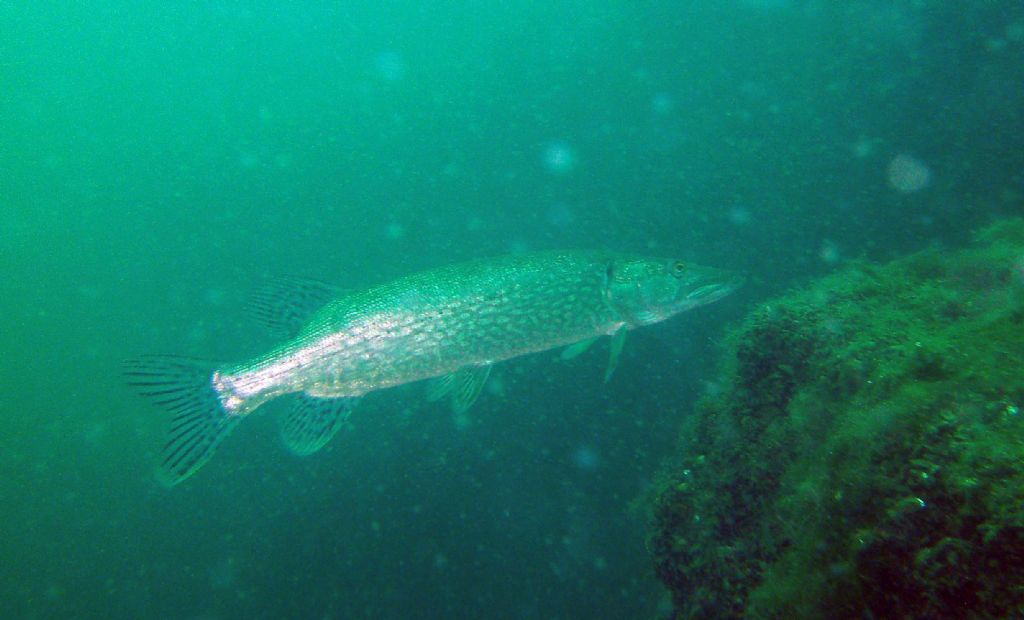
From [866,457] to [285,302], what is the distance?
17.2 feet

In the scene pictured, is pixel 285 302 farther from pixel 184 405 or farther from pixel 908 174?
pixel 908 174

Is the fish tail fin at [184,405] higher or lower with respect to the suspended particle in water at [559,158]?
higher

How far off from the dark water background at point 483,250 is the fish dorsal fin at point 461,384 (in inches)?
96.2

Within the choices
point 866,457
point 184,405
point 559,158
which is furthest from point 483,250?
point 866,457

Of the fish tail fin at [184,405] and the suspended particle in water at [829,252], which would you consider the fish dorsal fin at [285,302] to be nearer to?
the fish tail fin at [184,405]

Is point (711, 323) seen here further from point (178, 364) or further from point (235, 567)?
point (235, 567)

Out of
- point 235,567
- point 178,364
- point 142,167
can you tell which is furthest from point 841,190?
point 142,167

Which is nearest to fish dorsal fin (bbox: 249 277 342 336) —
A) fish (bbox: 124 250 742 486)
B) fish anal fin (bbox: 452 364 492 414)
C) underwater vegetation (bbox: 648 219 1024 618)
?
fish (bbox: 124 250 742 486)

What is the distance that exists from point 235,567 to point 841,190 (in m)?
13.8

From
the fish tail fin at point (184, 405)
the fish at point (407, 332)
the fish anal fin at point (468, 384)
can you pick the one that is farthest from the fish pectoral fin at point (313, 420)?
the fish anal fin at point (468, 384)

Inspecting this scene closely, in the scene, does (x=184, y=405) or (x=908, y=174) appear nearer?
(x=184, y=405)

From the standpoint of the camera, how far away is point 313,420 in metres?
4.82

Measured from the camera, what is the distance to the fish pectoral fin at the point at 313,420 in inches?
186

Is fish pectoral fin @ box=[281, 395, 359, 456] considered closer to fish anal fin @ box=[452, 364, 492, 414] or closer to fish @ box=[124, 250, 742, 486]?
fish @ box=[124, 250, 742, 486]
